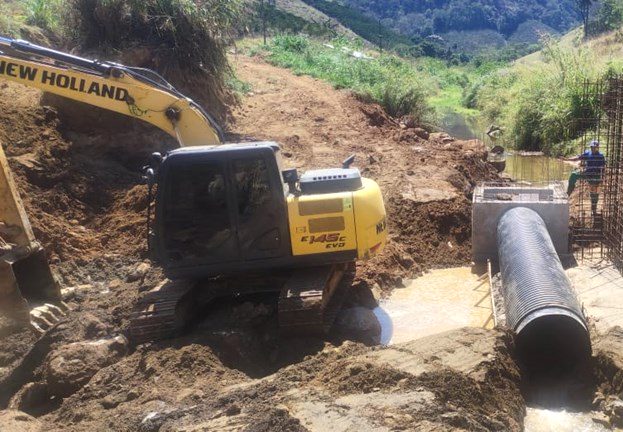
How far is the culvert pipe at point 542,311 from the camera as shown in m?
6.86

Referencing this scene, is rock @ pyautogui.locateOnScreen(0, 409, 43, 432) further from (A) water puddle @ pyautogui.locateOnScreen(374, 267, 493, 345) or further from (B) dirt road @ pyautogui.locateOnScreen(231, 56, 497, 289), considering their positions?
(B) dirt road @ pyautogui.locateOnScreen(231, 56, 497, 289)

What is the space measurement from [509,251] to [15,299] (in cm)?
632

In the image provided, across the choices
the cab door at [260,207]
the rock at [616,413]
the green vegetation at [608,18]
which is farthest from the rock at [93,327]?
the green vegetation at [608,18]

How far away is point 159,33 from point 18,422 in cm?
1171

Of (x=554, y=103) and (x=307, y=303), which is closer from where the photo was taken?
(x=307, y=303)

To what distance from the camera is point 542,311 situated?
7027 millimetres

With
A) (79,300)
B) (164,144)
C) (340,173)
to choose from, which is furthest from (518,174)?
(79,300)

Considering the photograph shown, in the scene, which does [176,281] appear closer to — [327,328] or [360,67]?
[327,328]

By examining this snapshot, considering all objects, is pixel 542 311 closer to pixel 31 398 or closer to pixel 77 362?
pixel 77 362

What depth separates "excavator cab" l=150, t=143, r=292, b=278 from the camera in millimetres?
7926

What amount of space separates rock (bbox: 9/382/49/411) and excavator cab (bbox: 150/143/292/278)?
77.0 inches

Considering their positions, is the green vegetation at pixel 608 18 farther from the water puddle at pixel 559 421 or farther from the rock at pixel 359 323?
the water puddle at pixel 559 421

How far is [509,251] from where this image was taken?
30.2 ft

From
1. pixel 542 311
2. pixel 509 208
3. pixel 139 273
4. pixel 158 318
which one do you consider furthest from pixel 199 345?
→ pixel 509 208
